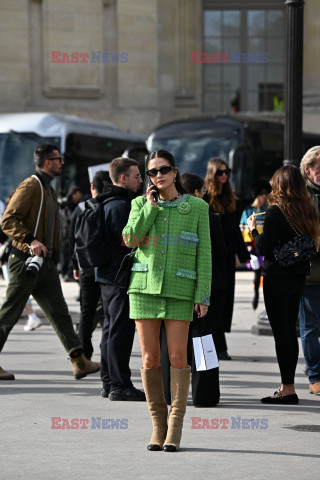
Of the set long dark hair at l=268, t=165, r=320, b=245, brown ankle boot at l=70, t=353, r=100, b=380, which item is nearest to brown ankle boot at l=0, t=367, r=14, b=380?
brown ankle boot at l=70, t=353, r=100, b=380

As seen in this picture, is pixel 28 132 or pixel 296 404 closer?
pixel 296 404

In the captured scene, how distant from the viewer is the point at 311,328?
790 cm

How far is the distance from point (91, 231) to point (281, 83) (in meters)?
29.3

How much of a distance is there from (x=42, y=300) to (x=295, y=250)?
2322 millimetres

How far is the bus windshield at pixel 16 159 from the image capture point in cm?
2300

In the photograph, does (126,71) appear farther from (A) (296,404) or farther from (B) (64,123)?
(A) (296,404)

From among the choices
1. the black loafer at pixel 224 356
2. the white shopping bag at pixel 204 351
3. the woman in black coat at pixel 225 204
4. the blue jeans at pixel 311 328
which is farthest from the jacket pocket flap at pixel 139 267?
the black loafer at pixel 224 356

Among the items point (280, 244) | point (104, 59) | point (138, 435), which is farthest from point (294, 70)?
point (104, 59)

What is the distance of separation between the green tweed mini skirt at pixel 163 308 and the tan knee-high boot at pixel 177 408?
0.31m

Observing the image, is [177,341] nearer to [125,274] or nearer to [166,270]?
[166,270]

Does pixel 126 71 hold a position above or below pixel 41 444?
above

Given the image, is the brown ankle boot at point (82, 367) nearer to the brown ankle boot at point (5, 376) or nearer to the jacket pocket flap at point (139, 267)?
the brown ankle boot at point (5, 376)

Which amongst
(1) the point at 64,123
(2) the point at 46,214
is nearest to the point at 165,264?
(2) the point at 46,214

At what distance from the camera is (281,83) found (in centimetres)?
3622
